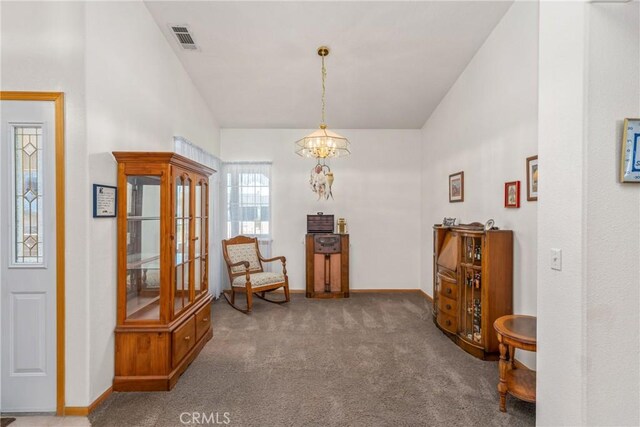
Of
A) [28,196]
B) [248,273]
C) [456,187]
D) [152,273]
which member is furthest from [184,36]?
[456,187]

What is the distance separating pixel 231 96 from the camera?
4.41 m

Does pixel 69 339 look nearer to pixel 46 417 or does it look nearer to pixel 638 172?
pixel 46 417

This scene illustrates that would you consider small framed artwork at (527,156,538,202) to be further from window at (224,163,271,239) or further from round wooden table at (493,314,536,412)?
window at (224,163,271,239)

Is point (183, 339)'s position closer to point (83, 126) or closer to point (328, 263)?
point (83, 126)

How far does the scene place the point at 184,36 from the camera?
10.6ft

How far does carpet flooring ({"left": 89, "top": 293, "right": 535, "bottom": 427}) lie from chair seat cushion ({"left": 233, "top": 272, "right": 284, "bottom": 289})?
662 mm

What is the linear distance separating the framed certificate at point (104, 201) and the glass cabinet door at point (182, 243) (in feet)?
1.47

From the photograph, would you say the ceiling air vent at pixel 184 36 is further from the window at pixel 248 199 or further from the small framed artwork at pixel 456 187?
the small framed artwork at pixel 456 187

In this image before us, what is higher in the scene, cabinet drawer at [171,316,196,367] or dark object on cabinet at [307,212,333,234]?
dark object on cabinet at [307,212,333,234]

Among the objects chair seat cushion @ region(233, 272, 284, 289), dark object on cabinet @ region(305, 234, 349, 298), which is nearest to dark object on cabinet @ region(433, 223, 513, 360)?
dark object on cabinet @ region(305, 234, 349, 298)

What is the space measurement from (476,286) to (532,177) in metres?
1.15

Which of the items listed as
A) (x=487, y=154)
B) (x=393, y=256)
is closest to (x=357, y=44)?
(x=487, y=154)

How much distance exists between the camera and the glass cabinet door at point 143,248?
8.12 ft

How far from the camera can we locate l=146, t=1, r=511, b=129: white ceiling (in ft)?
9.59
